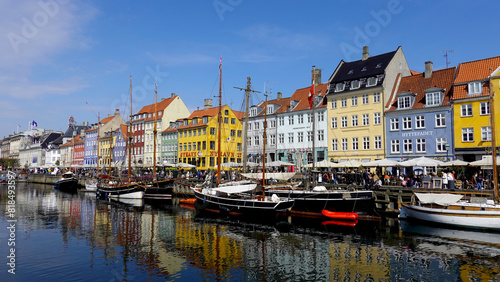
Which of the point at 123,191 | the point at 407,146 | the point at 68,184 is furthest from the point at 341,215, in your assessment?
the point at 68,184

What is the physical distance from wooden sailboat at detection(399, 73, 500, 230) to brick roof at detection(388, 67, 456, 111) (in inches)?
682

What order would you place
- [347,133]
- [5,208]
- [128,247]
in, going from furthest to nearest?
[347,133] → [5,208] → [128,247]

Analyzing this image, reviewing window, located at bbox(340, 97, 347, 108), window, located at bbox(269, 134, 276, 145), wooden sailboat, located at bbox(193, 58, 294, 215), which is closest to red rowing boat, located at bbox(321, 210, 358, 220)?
wooden sailboat, located at bbox(193, 58, 294, 215)

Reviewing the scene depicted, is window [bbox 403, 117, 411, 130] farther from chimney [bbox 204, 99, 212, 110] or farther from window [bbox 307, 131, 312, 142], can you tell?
chimney [bbox 204, 99, 212, 110]

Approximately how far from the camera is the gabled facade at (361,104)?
45594 millimetres

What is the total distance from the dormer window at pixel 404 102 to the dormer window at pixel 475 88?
253 inches

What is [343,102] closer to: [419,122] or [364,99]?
[364,99]

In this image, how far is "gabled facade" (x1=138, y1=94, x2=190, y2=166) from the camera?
79.7m

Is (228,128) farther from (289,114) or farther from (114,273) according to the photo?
(114,273)

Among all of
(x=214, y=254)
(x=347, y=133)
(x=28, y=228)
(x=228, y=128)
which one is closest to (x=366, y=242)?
(x=214, y=254)

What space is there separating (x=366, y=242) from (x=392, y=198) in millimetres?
11529

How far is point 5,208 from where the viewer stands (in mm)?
36906

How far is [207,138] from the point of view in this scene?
222 feet

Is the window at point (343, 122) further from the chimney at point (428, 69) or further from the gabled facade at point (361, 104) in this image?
the chimney at point (428, 69)
